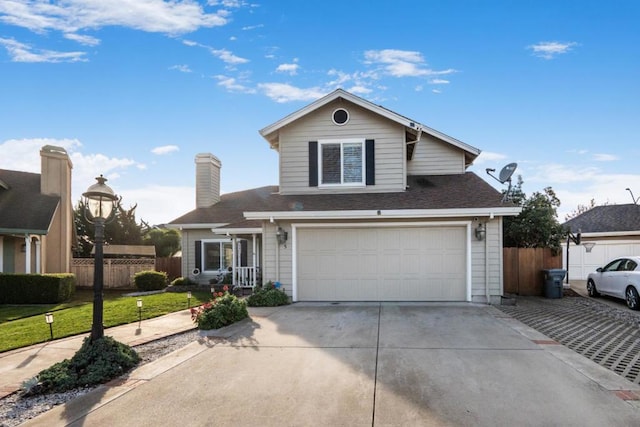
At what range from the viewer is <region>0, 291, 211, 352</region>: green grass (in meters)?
8.19

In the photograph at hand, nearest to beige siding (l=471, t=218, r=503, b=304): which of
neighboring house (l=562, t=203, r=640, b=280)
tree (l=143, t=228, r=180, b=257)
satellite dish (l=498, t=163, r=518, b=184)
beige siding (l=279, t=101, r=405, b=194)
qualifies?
satellite dish (l=498, t=163, r=518, b=184)

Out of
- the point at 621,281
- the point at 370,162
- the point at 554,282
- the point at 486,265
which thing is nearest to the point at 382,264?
the point at 486,265

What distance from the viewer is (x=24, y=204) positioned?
16656 millimetres

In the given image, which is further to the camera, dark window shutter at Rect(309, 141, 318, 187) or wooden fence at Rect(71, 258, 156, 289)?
wooden fence at Rect(71, 258, 156, 289)

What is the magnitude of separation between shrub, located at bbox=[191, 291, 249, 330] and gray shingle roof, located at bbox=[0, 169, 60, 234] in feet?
34.2

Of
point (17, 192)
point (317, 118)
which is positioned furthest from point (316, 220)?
point (17, 192)

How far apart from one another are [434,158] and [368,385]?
35.6ft

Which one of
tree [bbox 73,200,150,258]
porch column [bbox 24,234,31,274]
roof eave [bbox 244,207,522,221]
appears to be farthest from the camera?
tree [bbox 73,200,150,258]

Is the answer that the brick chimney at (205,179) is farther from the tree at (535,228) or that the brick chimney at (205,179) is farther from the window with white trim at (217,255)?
the tree at (535,228)

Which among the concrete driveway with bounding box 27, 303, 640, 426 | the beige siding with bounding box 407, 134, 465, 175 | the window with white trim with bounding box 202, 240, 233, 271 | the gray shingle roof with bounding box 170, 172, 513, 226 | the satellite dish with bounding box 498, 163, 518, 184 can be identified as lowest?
the concrete driveway with bounding box 27, 303, 640, 426

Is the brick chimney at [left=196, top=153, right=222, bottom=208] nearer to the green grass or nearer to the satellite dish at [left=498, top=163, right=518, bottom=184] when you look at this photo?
the green grass

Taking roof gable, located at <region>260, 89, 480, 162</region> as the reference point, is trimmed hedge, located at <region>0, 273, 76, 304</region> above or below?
below

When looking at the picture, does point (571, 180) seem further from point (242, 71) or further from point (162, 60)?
point (162, 60)

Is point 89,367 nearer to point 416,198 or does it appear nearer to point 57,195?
point 416,198
